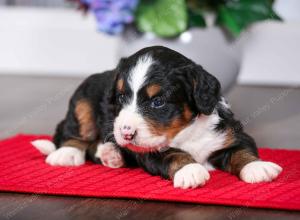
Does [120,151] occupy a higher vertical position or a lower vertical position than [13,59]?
higher

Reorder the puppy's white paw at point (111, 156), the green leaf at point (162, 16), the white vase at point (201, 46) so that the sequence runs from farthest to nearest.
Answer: the white vase at point (201, 46), the green leaf at point (162, 16), the puppy's white paw at point (111, 156)

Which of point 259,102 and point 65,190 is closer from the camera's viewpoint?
point 65,190

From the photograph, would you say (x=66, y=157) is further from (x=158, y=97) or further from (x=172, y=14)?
(x=172, y=14)

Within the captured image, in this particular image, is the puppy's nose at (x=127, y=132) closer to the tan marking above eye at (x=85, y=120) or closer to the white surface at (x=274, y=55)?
the tan marking above eye at (x=85, y=120)

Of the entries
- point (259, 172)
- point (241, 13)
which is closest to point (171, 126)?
point (259, 172)

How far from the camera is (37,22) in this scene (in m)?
6.07

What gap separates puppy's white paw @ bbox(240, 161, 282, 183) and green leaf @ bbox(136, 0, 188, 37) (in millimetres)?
1189

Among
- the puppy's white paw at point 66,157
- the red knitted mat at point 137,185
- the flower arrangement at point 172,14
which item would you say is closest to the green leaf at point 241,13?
the flower arrangement at point 172,14

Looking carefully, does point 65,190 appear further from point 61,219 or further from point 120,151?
point 120,151

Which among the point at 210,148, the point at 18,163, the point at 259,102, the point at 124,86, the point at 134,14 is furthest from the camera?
the point at 259,102

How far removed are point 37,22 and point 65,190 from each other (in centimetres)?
427

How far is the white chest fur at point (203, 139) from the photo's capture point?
2.21 meters

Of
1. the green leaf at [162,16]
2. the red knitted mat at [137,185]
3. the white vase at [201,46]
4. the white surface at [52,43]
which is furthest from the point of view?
the white surface at [52,43]

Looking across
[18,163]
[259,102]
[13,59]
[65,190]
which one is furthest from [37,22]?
[65,190]
